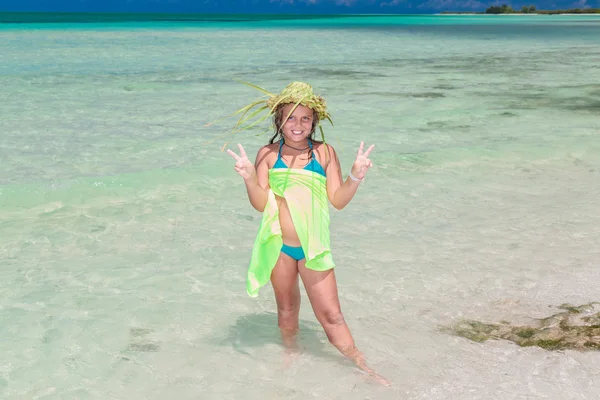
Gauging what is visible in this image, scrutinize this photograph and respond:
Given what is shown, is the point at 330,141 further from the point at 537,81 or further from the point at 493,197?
the point at 537,81

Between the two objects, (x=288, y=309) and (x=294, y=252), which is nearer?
(x=294, y=252)

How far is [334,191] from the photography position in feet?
10.6

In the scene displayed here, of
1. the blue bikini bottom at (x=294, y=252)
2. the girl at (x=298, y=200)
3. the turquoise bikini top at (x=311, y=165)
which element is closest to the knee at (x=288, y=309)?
the girl at (x=298, y=200)

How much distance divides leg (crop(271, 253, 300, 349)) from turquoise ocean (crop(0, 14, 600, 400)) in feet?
0.45

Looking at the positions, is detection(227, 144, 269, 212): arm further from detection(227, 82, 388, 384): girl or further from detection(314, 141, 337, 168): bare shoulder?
detection(314, 141, 337, 168): bare shoulder

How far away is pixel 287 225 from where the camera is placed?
3.24 metres

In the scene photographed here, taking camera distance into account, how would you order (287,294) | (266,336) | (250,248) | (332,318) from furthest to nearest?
(250,248) < (266,336) < (287,294) < (332,318)

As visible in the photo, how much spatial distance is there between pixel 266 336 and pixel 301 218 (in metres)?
1.04

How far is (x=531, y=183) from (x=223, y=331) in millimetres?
4620

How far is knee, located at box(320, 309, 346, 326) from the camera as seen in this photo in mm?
3275

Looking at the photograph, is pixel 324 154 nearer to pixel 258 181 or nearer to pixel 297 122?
pixel 297 122

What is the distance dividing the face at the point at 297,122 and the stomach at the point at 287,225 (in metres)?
0.33

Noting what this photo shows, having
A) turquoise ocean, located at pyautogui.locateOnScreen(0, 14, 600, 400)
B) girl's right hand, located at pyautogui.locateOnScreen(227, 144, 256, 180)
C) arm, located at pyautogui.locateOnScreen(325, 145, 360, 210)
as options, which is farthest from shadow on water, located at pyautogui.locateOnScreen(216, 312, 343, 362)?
girl's right hand, located at pyautogui.locateOnScreen(227, 144, 256, 180)

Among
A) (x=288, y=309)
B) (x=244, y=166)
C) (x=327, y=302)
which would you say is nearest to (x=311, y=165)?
(x=244, y=166)
